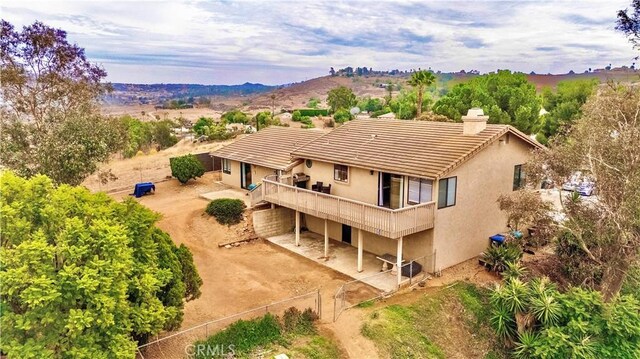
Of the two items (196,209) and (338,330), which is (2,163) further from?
(338,330)

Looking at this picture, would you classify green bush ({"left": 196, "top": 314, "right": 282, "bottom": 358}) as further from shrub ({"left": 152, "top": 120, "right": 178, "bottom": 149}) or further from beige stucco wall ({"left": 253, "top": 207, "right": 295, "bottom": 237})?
shrub ({"left": 152, "top": 120, "right": 178, "bottom": 149})

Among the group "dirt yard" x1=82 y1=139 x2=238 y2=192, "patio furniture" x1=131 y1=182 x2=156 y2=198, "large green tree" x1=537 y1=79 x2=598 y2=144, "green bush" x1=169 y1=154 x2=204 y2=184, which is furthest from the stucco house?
"large green tree" x1=537 y1=79 x2=598 y2=144

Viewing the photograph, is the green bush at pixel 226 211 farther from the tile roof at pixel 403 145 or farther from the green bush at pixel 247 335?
the green bush at pixel 247 335

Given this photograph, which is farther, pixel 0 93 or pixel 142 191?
pixel 142 191

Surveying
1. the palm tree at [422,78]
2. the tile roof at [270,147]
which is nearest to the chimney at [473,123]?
the tile roof at [270,147]

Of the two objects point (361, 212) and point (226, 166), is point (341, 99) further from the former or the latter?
point (361, 212)

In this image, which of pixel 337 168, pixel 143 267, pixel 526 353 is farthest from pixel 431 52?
pixel 143 267
